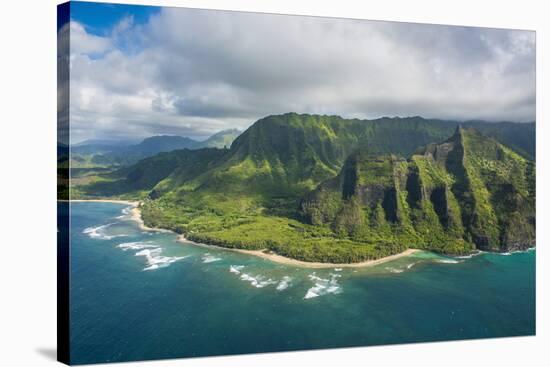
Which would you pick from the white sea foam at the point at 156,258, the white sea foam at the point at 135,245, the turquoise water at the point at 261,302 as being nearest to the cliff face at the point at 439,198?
the turquoise water at the point at 261,302

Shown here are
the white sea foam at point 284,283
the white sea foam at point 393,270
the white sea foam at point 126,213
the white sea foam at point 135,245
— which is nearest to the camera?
the white sea foam at point 284,283

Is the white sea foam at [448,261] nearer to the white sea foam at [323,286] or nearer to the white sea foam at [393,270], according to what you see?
the white sea foam at [393,270]

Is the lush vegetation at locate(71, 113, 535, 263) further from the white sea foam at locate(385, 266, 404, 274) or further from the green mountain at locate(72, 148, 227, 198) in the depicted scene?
the white sea foam at locate(385, 266, 404, 274)

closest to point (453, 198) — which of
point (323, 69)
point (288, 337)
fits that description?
point (323, 69)

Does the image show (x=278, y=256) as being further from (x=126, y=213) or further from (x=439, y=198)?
(x=439, y=198)

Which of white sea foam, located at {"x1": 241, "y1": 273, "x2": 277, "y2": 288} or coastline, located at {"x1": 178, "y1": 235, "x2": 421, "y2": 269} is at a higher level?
coastline, located at {"x1": 178, "y1": 235, "x2": 421, "y2": 269}

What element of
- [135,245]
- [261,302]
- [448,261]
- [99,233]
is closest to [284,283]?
[261,302]

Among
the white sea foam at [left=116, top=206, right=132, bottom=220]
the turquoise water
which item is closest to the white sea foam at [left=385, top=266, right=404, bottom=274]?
the turquoise water
